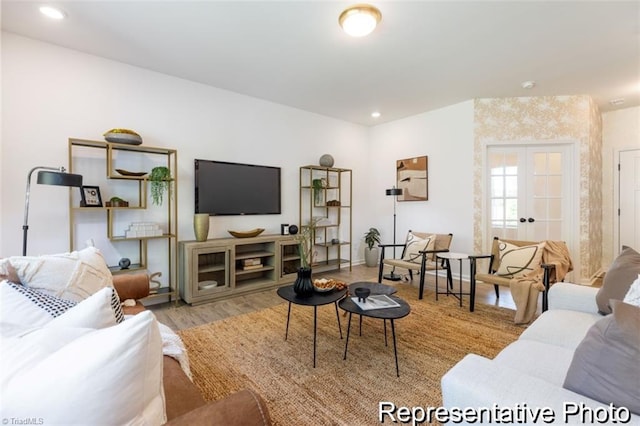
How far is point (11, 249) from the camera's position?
8.67 feet

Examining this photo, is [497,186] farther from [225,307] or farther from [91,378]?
[91,378]

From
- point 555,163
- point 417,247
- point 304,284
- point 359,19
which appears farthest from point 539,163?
point 304,284

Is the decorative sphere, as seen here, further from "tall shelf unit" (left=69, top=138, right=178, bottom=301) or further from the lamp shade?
the lamp shade

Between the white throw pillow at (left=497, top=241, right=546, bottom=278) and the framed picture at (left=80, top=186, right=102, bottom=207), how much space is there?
423cm

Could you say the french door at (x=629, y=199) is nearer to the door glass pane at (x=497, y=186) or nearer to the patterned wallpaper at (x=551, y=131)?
the patterned wallpaper at (x=551, y=131)

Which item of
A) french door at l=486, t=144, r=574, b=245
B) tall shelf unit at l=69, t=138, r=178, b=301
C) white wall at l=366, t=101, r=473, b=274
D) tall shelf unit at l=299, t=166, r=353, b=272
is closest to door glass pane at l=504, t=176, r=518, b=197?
french door at l=486, t=144, r=574, b=245

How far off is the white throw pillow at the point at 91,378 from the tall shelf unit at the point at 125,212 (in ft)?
8.39

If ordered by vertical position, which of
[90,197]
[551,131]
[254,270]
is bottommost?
[254,270]

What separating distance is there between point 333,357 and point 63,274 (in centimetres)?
175

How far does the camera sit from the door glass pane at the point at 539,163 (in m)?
4.19

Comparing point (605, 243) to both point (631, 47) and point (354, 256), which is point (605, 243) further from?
point (354, 256)

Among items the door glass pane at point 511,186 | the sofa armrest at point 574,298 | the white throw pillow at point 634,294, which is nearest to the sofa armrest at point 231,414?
the white throw pillow at point 634,294

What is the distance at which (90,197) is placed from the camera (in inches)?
113

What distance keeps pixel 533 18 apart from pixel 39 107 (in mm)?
4424
